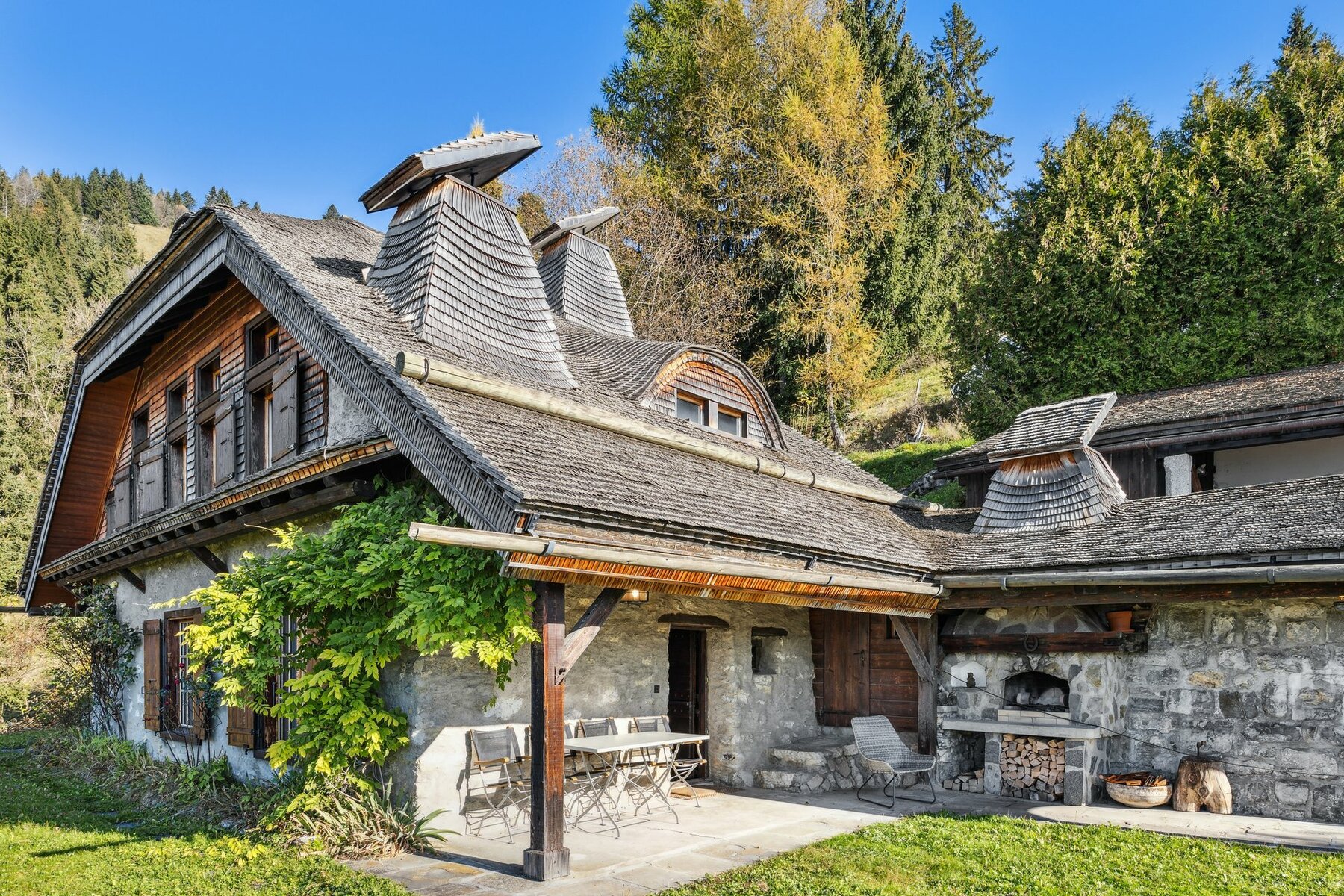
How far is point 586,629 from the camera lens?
6.26 meters

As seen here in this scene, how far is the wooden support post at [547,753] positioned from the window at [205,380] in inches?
279

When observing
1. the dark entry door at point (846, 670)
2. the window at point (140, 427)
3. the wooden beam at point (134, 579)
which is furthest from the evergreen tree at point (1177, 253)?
the wooden beam at point (134, 579)

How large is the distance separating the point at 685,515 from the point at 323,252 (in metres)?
6.15

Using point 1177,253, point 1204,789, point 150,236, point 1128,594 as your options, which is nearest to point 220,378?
point 1128,594

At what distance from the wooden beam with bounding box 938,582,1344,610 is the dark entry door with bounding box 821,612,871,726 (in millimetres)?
1906

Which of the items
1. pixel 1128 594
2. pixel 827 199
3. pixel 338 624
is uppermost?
pixel 827 199

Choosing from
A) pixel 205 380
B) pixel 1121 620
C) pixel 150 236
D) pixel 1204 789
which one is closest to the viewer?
pixel 1204 789

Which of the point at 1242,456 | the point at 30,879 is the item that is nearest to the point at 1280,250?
the point at 1242,456

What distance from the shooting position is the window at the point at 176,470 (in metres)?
11.6

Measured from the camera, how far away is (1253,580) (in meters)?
7.48

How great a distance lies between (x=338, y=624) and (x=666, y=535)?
271 centimetres

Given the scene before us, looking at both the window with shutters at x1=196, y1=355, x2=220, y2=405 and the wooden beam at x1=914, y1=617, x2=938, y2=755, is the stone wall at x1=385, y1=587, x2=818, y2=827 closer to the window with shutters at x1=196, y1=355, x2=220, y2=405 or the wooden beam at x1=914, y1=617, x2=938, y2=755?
the wooden beam at x1=914, y1=617, x2=938, y2=755

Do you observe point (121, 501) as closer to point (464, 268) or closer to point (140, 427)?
point (140, 427)

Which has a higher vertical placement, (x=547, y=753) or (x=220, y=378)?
(x=220, y=378)
